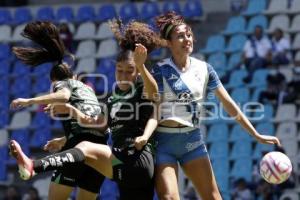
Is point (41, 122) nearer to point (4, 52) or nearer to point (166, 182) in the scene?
point (4, 52)

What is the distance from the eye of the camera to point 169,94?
8.38 m

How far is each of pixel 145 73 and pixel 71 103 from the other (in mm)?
1528

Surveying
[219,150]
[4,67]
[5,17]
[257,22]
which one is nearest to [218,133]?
[219,150]

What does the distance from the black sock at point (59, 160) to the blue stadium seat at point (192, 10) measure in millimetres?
10862

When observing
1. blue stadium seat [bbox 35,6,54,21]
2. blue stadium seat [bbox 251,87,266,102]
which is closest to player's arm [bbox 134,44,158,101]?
blue stadium seat [bbox 251,87,266,102]

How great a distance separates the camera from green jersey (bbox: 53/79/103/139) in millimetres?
9188

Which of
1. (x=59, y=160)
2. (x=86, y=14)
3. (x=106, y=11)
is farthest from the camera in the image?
(x=86, y=14)

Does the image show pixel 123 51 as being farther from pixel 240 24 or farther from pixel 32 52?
pixel 240 24

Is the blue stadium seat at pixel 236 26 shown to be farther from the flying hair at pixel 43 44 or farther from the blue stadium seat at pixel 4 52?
the flying hair at pixel 43 44

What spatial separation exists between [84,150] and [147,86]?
107cm

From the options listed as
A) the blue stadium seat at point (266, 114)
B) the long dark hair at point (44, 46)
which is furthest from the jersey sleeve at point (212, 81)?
the blue stadium seat at point (266, 114)

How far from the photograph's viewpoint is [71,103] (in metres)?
9.21

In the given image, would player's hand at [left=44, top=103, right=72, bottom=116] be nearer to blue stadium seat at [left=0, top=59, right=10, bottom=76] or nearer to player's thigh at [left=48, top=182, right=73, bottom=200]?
player's thigh at [left=48, top=182, right=73, bottom=200]

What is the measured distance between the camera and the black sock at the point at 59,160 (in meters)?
8.14
